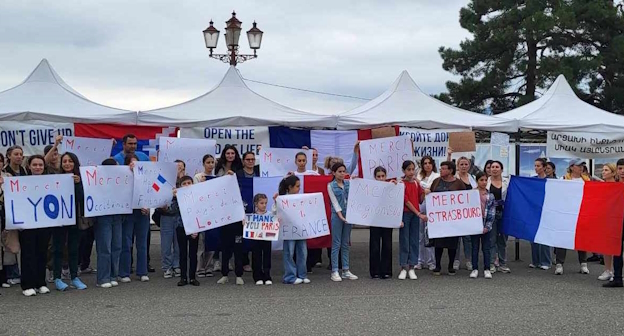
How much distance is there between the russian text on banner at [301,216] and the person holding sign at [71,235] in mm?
2600

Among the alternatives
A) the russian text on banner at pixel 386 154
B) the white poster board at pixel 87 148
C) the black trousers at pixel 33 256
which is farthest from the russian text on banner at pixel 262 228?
the white poster board at pixel 87 148

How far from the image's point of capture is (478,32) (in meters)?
28.0

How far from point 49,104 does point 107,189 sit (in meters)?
3.82

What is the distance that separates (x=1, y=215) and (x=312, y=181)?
4.33 metres

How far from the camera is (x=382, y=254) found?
32.4 ft

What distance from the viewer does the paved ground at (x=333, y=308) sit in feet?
22.5

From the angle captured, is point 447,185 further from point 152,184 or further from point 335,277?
point 152,184

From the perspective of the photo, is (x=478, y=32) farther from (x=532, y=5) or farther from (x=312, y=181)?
(x=312, y=181)

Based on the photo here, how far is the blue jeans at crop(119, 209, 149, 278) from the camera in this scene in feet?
31.4

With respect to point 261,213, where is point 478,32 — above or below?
above

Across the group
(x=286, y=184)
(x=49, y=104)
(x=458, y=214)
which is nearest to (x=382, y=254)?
(x=458, y=214)

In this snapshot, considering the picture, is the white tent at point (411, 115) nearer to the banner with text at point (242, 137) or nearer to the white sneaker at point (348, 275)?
the banner with text at point (242, 137)

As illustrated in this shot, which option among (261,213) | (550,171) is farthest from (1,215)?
(550,171)

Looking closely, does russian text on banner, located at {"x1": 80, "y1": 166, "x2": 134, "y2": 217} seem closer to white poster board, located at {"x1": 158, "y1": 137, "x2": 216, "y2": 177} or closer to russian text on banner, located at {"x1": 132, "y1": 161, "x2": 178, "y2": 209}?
russian text on banner, located at {"x1": 132, "y1": 161, "x2": 178, "y2": 209}
